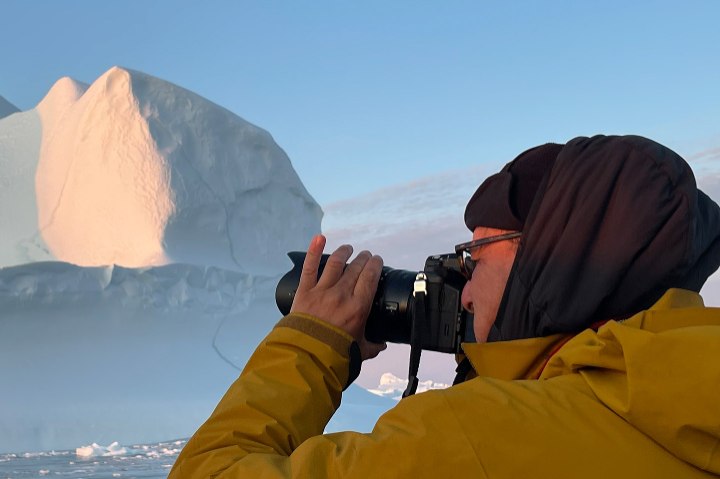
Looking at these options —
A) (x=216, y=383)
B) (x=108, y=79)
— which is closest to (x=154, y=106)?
(x=108, y=79)

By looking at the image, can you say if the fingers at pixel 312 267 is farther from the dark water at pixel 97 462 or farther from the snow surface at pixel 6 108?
the snow surface at pixel 6 108

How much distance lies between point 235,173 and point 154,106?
133cm

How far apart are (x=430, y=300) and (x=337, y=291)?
0.88ft

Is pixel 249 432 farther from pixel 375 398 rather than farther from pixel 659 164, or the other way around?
pixel 375 398

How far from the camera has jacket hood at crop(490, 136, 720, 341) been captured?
76 cm

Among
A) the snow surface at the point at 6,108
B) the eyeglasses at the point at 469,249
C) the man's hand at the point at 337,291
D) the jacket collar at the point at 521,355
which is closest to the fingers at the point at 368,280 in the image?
the man's hand at the point at 337,291

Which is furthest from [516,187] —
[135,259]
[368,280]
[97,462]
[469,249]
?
[135,259]

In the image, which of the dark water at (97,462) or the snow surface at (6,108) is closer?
the dark water at (97,462)

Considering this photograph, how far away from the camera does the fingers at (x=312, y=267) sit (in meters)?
0.98

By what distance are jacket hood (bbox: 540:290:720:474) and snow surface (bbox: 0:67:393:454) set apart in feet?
26.1

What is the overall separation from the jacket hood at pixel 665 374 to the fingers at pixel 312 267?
380mm

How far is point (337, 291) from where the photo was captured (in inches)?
38.7

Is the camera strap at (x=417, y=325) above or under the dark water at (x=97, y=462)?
above

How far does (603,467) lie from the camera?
642 mm
